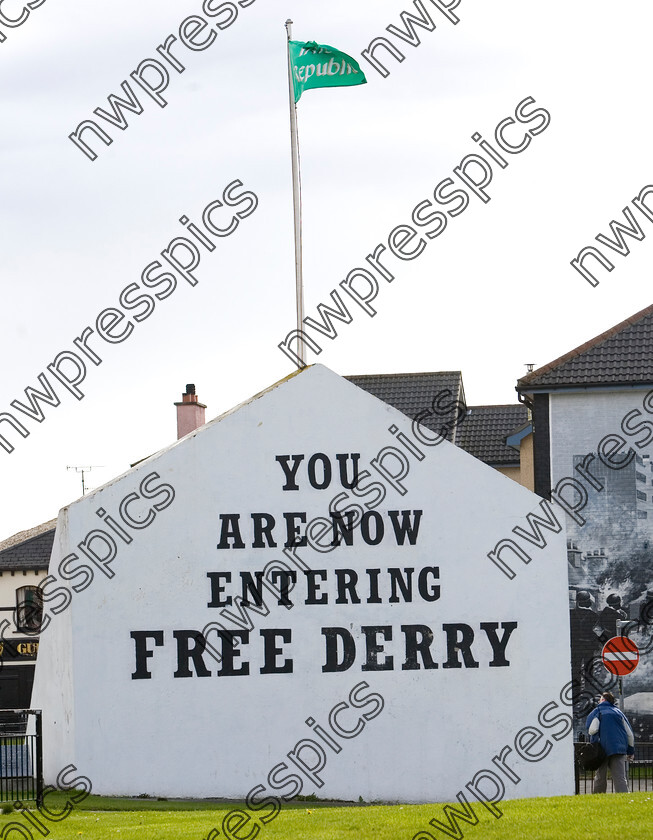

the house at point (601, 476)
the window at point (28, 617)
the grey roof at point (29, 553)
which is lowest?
the window at point (28, 617)

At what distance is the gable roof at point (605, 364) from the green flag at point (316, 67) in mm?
9022

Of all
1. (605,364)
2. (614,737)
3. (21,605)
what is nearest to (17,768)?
(614,737)

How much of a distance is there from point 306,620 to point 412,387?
19.8 metres

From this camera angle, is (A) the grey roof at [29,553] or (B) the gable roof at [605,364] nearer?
(B) the gable roof at [605,364]

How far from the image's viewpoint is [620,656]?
23.9 meters

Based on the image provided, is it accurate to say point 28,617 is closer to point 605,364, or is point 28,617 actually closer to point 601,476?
point 601,476

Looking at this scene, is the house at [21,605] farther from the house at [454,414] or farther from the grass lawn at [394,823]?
the grass lawn at [394,823]

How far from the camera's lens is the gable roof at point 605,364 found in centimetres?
2750

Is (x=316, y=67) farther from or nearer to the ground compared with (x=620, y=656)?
farther from the ground

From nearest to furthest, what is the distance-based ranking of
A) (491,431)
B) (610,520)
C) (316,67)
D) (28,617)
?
(316,67)
(610,520)
(491,431)
(28,617)

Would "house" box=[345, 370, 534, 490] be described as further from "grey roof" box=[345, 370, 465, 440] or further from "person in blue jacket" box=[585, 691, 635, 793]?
"person in blue jacket" box=[585, 691, 635, 793]

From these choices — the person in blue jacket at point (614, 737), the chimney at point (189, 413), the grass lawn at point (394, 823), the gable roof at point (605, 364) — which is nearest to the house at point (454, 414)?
the chimney at point (189, 413)

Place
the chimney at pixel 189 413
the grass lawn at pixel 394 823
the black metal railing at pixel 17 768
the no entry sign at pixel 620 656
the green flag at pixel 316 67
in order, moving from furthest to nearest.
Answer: the chimney at pixel 189 413
the no entry sign at pixel 620 656
the green flag at pixel 316 67
the black metal railing at pixel 17 768
the grass lawn at pixel 394 823

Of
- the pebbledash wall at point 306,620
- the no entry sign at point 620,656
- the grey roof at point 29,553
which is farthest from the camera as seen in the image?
the grey roof at point 29,553
